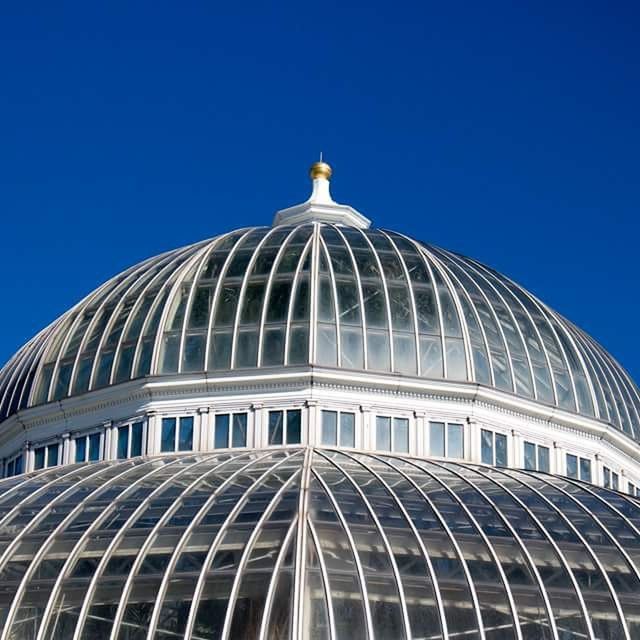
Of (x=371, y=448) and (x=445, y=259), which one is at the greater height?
(x=445, y=259)

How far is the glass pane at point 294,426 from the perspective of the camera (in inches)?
2028

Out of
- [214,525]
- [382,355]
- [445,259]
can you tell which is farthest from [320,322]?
[214,525]

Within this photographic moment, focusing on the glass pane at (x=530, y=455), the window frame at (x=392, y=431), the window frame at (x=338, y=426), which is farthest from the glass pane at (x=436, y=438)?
the glass pane at (x=530, y=455)

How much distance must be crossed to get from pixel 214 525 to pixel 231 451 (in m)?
10.7

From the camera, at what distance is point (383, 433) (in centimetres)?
5219

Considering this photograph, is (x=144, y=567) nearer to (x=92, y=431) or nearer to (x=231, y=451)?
(x=231, y=451)

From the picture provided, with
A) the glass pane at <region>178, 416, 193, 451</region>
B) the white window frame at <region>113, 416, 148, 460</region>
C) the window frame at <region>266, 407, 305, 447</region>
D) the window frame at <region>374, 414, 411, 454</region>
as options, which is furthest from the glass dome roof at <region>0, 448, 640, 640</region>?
the white window frame at <region>113, 416, 148, 460</region>

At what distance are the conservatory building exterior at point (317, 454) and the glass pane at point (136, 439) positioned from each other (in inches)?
5.7

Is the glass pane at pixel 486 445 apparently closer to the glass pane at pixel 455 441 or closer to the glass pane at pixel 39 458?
the glass pane at pixel 455 441

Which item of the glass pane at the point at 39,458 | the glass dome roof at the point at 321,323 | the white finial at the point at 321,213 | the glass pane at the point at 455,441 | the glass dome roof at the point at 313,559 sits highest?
the white finial at the point at 321,213

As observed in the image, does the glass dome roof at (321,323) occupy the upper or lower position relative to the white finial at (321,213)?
lower

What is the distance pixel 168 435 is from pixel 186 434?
1.88ft

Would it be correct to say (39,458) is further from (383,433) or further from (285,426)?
(383,433)

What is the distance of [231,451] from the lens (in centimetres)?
5078
